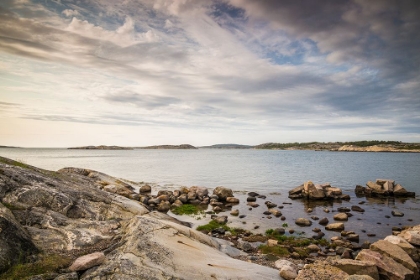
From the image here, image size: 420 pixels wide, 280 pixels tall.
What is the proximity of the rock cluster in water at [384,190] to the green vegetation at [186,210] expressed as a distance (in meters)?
26.6

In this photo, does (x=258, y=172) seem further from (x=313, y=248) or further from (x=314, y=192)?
(x=313, y=248)

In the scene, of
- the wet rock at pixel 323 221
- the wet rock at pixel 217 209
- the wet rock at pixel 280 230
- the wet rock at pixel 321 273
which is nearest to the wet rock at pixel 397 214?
the wet rock at pixel 323 221

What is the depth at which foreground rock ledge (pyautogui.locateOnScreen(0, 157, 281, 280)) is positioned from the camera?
279 inches

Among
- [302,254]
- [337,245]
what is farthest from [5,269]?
[337,245]

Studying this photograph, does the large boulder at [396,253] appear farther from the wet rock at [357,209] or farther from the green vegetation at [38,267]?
the wet rock at [357,209]

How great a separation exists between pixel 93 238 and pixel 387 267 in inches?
516

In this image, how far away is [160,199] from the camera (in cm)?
3050

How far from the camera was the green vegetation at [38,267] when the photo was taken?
6.35m

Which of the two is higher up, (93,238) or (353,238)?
(93,238)

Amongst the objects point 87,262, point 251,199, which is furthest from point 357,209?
point 87,262

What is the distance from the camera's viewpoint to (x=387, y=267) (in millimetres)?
10867

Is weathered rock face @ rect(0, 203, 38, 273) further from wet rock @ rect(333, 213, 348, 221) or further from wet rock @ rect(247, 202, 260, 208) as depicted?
wet rock @ rect(333, 213, 348, 221)

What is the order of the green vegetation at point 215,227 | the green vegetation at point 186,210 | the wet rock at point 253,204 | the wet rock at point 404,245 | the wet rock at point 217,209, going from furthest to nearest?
1. the wet rock at point 253,204
2. the wet rock at point 217,209
3. the green vegetation at point 186,210
4. the green vegetation at point 215,227
5. the wet rock at point 404,245

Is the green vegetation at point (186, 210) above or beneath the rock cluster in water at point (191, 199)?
beneath
